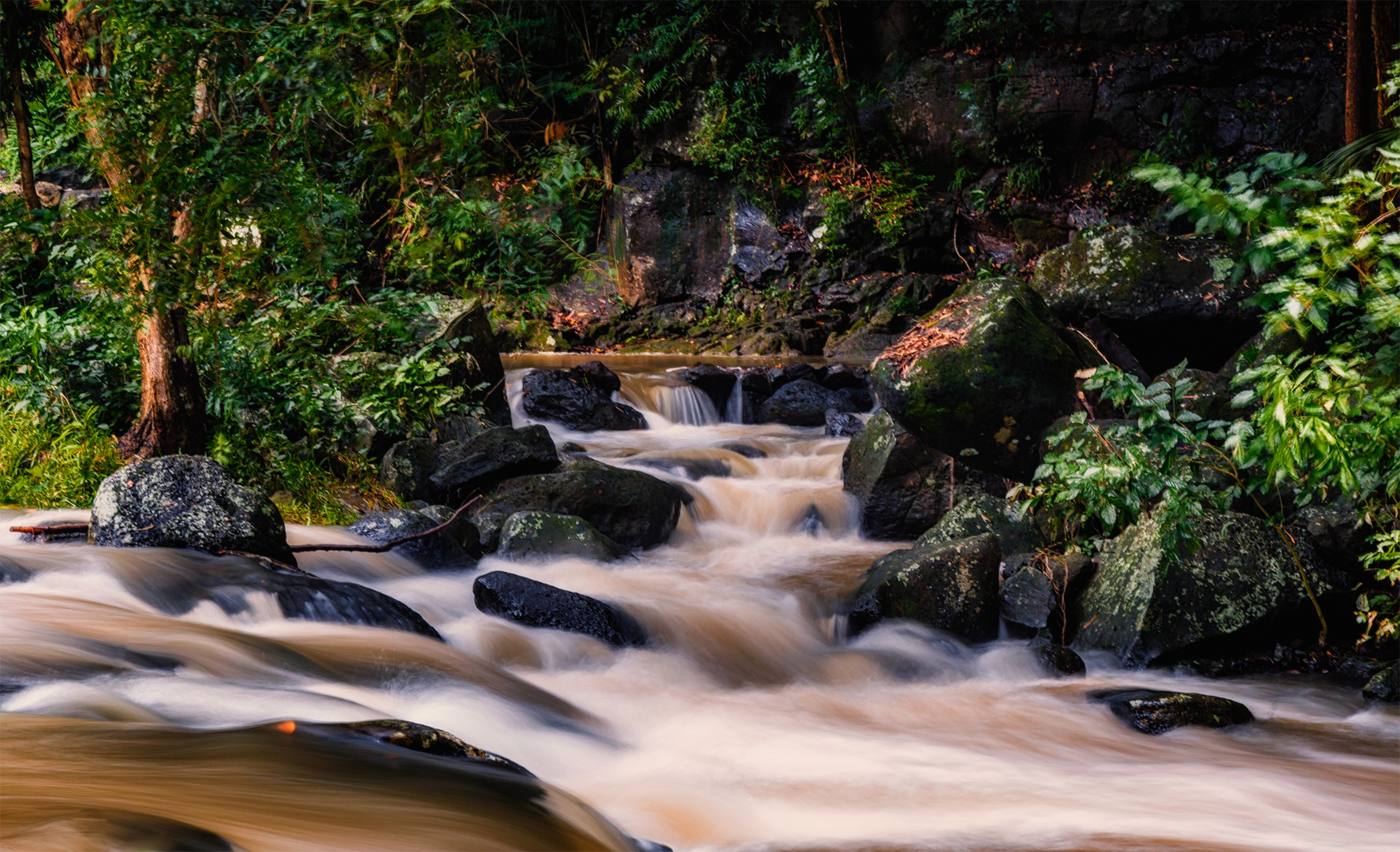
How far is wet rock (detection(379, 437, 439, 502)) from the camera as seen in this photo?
288 inches

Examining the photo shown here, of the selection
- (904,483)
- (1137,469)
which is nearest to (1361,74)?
(1137,469)

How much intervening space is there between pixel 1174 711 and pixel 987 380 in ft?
9.05

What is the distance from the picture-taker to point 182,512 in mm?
4773

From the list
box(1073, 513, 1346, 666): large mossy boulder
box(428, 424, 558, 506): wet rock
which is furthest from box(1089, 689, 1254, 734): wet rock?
box(428, 424, 558, 506): wet rock

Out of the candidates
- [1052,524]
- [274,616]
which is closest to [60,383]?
[274,616]

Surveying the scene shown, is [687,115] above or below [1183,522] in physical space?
above

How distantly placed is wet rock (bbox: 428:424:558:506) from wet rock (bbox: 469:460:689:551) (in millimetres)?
124

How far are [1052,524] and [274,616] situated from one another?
14.9 ft

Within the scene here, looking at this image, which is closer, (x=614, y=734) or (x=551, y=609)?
(x=614, y=734)

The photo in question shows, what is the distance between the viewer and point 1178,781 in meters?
3.66

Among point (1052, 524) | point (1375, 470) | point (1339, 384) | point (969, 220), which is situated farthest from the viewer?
point (969, 220)

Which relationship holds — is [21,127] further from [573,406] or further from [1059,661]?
[1059,661]

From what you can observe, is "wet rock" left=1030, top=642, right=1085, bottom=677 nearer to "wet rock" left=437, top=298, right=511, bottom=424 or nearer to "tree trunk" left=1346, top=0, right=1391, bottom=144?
"tree trunk" left=1346, top=0, right=1391, bottom=144

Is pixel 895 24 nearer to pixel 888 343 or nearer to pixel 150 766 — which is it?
pixel 888 343
